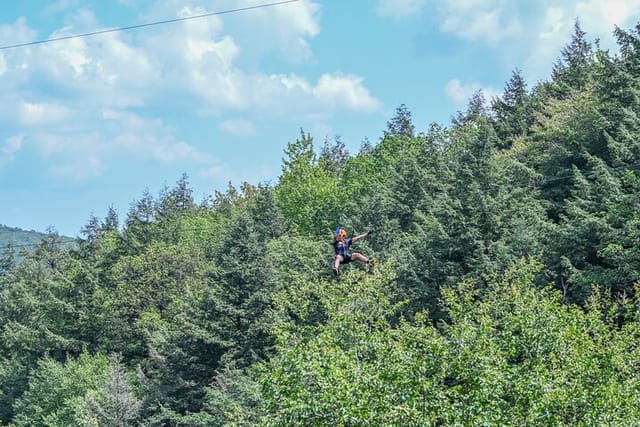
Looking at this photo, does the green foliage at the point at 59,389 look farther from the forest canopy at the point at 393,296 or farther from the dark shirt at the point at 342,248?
the dark shirt at the point at 342,248

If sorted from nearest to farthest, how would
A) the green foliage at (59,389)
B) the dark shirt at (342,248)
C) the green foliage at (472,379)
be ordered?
the green foliage at (472,379) < the dark shirt at (342,248) < the green foliage at (59,389)

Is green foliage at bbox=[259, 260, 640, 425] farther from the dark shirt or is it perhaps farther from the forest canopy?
the dark shirt

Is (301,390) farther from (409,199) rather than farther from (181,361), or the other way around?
(409,199)

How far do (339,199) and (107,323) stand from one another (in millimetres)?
22115

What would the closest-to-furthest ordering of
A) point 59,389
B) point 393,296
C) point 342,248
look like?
point 342,248 < point 393,296 < point 59,389

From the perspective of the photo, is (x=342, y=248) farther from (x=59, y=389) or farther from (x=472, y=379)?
(x=59, y=389)

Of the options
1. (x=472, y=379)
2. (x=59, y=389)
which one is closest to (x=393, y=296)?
(x=472, y=379)

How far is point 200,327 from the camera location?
39.2 metres

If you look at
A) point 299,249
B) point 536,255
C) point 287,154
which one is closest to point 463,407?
point 536,255

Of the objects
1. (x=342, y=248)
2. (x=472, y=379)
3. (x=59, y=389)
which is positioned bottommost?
(x=472, y=379)

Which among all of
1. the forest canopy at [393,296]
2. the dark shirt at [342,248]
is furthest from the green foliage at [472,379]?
the dark shirt at [342,248]

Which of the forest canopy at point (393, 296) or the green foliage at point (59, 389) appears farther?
the green foliage at point (59, 389)

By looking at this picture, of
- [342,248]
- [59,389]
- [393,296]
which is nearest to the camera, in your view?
[342,248]

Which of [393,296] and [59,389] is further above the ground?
[393,296]
